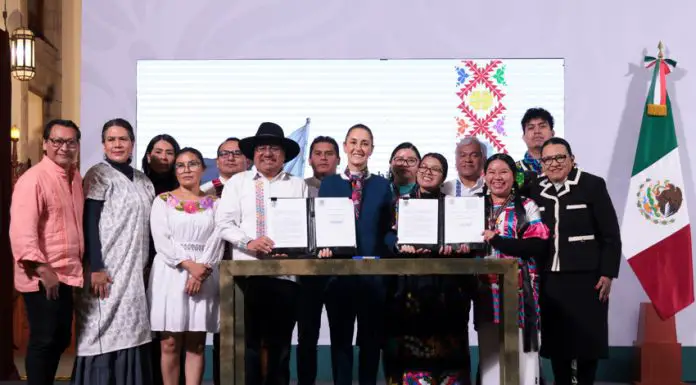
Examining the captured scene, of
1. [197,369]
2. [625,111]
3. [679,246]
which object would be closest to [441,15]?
[625,111]

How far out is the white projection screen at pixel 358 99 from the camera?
5.68m

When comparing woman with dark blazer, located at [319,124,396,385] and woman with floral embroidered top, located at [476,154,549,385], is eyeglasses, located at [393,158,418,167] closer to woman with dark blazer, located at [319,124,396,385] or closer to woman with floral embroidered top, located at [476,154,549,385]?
woman with dark blazer, located at [319,124,396,385]

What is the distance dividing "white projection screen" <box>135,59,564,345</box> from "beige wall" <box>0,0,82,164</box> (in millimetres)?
3325

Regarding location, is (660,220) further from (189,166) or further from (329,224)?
(189,166)

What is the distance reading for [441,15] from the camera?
5715mm

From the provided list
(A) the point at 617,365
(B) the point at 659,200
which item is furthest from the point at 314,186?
(A) the point at 617,365

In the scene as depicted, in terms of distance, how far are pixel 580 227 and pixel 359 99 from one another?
211cm

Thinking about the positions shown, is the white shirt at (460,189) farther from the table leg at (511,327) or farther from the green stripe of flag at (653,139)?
the green stripe of flag at (653,139)

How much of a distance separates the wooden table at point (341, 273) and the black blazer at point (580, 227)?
2.05ft

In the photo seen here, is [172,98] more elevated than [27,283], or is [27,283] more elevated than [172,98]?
[172,98]

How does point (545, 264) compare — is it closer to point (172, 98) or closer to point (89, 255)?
point (89, 255)

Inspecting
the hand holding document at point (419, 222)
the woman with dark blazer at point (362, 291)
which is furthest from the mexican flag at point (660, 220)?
the hand holding document at point (419, 222)

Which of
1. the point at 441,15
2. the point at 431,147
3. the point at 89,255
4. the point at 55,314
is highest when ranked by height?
the point at 441,15

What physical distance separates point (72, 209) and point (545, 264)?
7.19 ft
